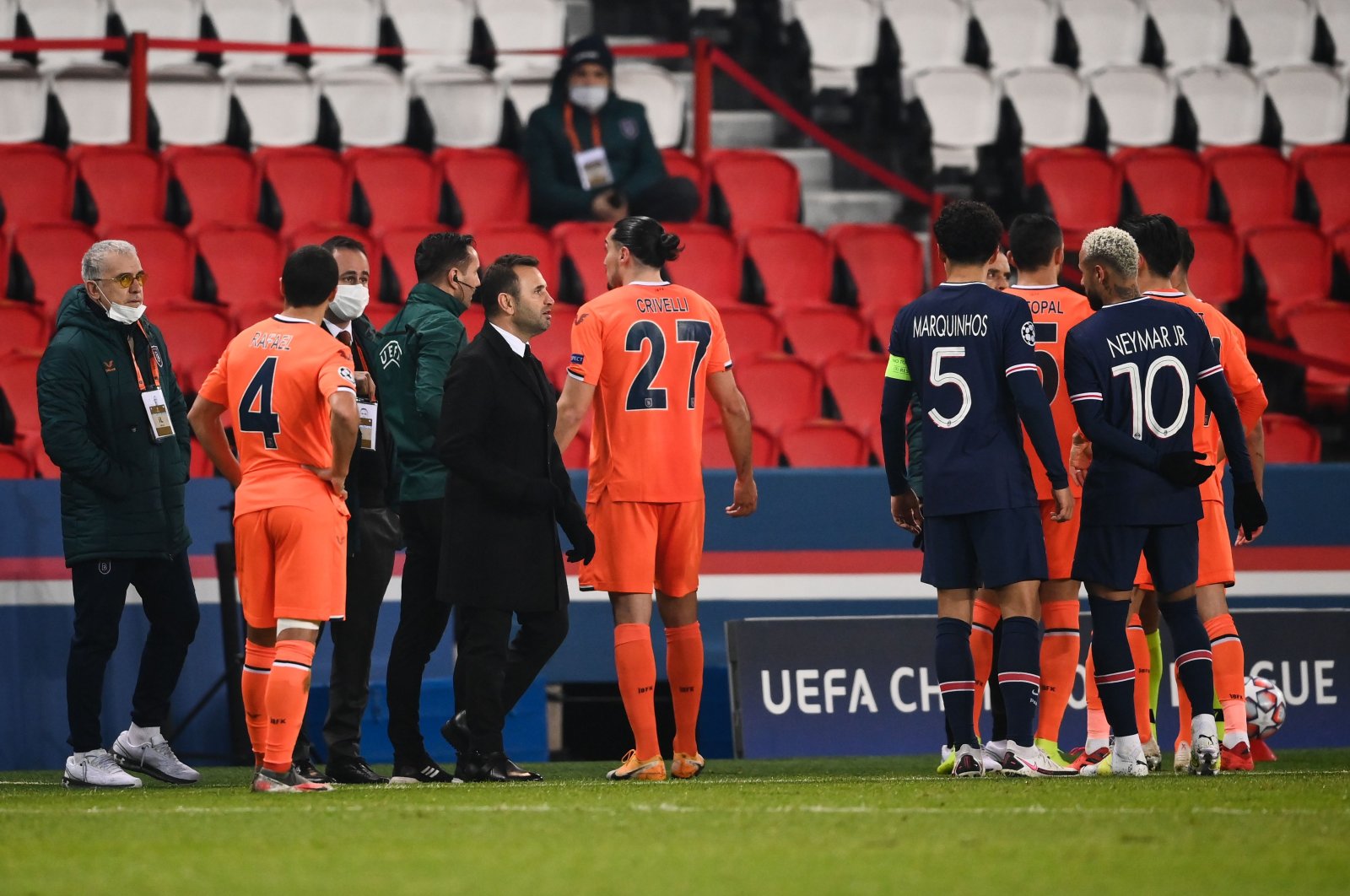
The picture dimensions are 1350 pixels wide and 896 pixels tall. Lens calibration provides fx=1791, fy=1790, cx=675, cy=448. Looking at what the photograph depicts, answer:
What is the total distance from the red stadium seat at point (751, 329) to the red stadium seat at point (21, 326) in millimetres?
3909

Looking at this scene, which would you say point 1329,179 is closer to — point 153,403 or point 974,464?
point 974,464

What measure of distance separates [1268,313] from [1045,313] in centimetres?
548

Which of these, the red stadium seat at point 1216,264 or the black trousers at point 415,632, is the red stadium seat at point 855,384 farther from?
the black trousers at point 415,632

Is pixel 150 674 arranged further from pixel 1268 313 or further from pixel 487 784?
pixel 1268 313

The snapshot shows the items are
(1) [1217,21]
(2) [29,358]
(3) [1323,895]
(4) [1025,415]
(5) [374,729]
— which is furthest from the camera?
(1) [1217,21]

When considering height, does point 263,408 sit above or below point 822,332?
below

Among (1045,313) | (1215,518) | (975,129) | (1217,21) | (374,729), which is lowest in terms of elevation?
(374,729)

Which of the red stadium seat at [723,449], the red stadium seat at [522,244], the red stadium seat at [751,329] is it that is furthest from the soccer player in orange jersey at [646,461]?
the red stadium seat at [522,244]

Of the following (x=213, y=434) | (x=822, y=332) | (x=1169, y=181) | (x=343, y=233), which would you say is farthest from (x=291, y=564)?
(x=1169, y=181)

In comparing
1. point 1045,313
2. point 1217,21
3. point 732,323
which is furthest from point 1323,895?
point 1217,21

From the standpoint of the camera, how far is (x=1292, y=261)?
11.9m

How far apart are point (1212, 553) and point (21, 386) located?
6353 mm

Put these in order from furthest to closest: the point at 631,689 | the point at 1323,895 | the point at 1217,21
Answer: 1. the point at 1217,21
2. the point at 631,689
3. the point at 1323,895

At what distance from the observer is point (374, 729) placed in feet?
27.5
